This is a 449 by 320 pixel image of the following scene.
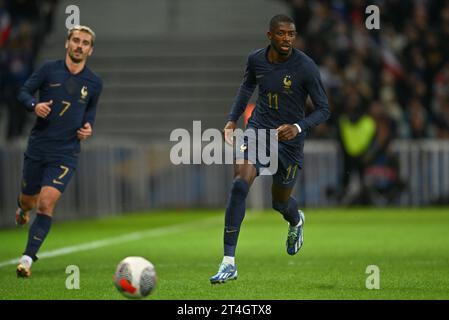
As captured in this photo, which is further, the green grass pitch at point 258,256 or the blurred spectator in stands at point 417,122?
the blurred spectator in stands at point 417,122

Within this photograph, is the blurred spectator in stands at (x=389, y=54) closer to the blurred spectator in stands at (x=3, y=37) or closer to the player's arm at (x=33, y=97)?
the blurred spectator in stands at (x=3, y=37)

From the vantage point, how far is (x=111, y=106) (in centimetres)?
2666

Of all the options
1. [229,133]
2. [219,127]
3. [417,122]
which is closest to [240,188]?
[229,133]

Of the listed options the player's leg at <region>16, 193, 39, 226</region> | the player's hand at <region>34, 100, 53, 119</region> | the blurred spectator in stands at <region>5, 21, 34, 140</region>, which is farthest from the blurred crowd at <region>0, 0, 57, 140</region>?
the player's hand at <region>34, 100, 53, 119</region>

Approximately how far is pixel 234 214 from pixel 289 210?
1.40 meters

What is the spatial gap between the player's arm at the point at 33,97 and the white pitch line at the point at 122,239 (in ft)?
6.27

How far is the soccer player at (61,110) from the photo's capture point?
37.8 ft

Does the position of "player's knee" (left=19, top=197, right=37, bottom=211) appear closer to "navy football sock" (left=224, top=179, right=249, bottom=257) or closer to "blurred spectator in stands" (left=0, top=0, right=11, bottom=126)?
"navy football sock" (left=224, top=179, right=249, bottom=257)

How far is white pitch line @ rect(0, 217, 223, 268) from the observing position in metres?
13.7

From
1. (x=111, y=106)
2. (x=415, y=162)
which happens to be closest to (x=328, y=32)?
(x=415, y=162)

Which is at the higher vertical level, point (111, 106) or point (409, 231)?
point (111, 106)

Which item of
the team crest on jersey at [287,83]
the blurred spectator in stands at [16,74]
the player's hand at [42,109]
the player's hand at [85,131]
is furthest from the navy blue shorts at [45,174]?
the blurred spectator in stands at [16,74]

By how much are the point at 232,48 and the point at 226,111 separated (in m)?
1.74

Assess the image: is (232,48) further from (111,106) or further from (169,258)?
(169,258)
